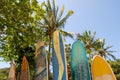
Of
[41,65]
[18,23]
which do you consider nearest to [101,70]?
[41,65]

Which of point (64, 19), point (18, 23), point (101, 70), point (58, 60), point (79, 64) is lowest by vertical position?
point (101, 70)

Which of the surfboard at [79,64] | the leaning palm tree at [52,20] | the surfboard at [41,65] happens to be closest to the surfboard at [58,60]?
the surfboard at [79,64]

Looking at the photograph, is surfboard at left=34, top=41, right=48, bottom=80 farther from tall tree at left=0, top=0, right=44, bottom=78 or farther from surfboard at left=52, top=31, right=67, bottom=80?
tall tree at left=0, top=0, right=44, bottom=78

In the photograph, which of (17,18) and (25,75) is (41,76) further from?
(17,18)

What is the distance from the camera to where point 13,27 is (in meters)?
9.74

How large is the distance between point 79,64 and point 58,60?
458 millimetres

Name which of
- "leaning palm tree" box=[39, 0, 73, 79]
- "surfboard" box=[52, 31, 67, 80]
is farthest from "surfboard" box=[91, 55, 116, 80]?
"leaning palm tree" box=[39, 0, 73, 79]

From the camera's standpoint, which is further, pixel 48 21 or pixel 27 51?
pixel 48 21

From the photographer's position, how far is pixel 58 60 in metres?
5.28

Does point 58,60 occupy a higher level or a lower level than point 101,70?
higher

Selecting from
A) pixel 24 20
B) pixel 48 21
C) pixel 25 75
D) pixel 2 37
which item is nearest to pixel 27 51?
pixel 48 21

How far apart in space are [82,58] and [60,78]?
58 centimetres

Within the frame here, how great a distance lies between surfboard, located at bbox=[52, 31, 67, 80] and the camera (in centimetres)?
516

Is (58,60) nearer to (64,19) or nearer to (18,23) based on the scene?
(18,23)
